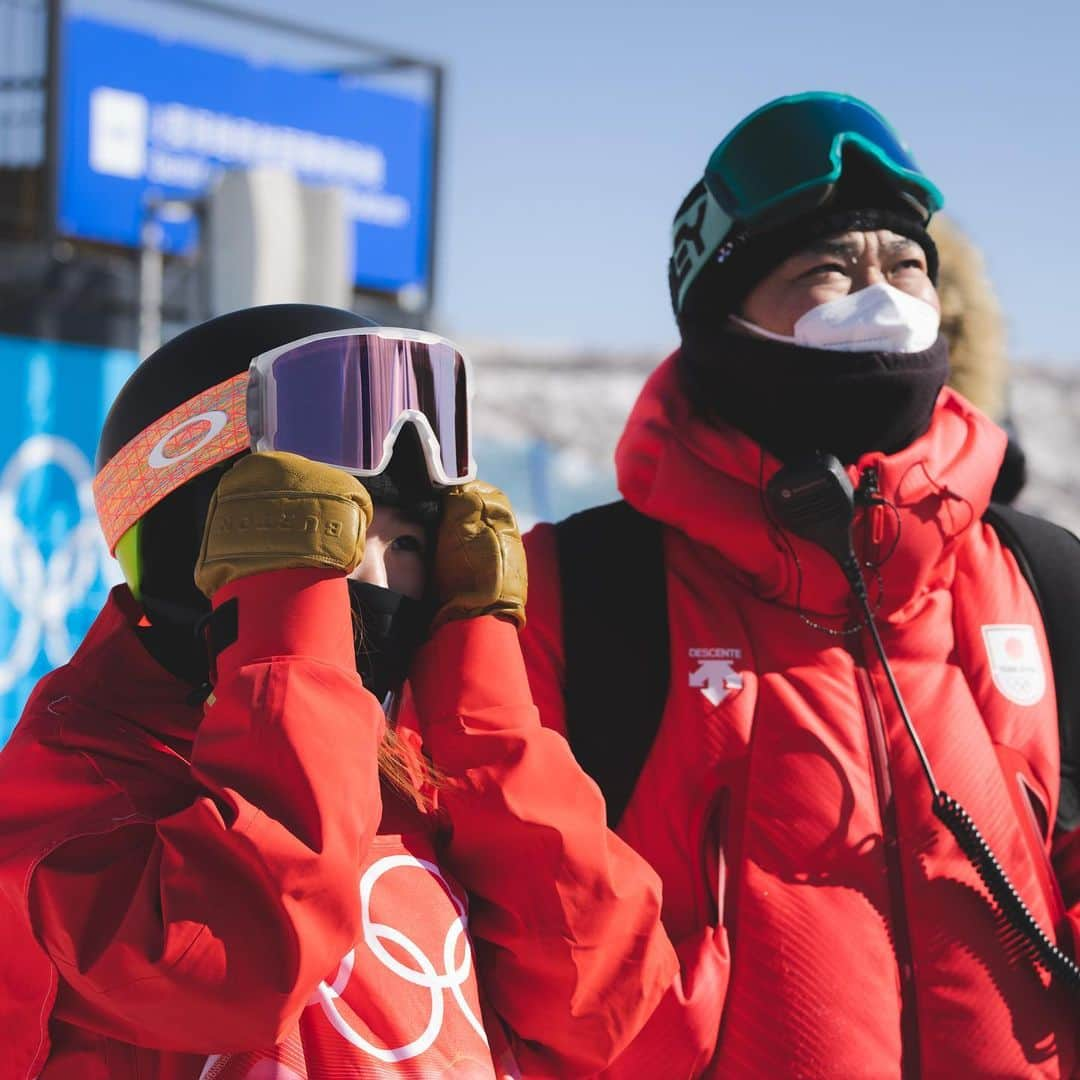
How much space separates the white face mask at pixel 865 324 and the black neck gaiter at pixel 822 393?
0.07ft

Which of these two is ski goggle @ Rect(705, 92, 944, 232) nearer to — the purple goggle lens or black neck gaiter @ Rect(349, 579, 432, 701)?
the purple goggle lens

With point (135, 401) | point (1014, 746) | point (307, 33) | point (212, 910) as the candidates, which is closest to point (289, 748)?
point (212, 910)

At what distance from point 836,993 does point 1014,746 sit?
461mm

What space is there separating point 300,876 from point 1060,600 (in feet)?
4.32

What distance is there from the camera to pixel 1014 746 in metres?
2.24

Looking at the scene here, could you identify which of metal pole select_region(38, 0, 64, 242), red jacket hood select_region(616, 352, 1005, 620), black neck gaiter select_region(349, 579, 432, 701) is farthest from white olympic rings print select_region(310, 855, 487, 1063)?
metal pole select_region(38, 0, 64, 242)

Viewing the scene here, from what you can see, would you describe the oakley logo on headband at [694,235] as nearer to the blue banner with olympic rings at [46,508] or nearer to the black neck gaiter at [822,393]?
the black neck gaiter at [822,393]

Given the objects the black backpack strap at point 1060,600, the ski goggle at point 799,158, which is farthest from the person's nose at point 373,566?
the black backpack strap at point 1060,600

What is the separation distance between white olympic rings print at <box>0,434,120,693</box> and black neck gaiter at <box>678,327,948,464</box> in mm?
5539

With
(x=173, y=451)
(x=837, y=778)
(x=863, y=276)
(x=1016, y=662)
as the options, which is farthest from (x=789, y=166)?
(x=173, y=451)

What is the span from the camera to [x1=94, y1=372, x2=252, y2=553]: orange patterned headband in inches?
76.4

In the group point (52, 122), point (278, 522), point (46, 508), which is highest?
point (278, 522)

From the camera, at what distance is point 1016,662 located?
228 centimetres

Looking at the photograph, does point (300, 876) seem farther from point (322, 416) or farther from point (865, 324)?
point (865, 324)
